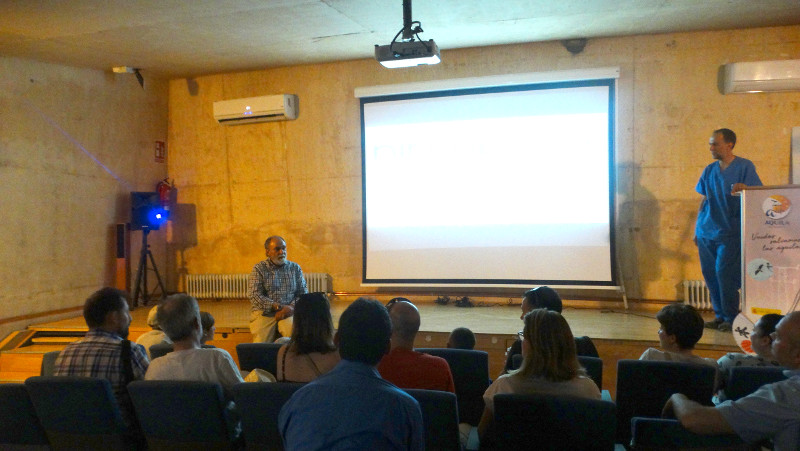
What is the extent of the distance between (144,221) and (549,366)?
20.1 feet

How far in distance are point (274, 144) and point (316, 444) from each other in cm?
637

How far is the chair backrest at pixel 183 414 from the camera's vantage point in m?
2.28

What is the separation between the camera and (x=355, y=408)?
1355 millimetres

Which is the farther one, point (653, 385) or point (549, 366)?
point (653, 385)

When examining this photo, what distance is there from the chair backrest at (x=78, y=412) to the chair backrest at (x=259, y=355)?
2.38 ft

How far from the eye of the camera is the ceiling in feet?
16.4

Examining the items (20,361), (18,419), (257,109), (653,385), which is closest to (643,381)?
(653,385)

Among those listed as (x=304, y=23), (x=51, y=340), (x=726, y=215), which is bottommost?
(x=51, y=340)

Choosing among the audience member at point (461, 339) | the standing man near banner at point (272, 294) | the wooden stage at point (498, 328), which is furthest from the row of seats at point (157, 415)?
the wooden stage at point (498, 328)

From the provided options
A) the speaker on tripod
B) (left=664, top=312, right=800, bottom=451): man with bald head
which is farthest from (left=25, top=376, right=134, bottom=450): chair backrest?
the speaker on tripod

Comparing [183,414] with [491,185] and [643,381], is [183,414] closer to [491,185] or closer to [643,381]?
[643,381]

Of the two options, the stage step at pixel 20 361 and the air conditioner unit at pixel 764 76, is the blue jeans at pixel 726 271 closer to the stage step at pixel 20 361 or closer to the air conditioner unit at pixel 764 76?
the air conditioner unit at pixel 764 76

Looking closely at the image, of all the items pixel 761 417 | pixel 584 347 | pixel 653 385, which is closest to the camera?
pixel 761 417

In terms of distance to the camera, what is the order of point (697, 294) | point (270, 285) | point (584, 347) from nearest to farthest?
point (584, 347) < point (270, 285) < point (697, 294)
